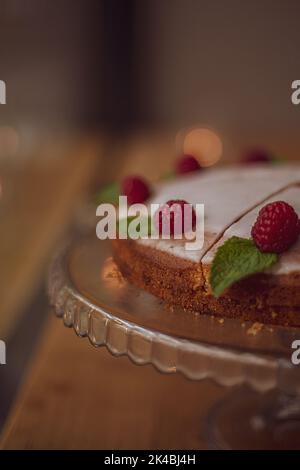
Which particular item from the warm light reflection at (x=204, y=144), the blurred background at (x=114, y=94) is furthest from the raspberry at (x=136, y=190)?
the warm light reflection at (x=204, y=144)

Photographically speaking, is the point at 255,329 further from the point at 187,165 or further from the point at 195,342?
the point at 187,165

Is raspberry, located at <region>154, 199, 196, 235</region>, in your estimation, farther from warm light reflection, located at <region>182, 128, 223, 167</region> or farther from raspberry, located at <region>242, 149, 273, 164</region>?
warm light reflection, located at <region>182, 128, 223, 167</region>

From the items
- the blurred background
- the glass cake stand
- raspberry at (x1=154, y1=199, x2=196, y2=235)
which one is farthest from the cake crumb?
the blurred background

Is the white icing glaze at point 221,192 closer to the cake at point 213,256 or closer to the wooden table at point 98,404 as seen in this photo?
the cake at point 213,256

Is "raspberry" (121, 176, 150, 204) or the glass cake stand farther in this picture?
"raspberry" (121, 176, 150, 204)

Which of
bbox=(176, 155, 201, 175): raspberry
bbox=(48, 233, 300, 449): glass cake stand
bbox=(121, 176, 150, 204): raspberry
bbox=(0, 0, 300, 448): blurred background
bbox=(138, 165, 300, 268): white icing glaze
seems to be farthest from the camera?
bbox=(0, 0, 300, 448): blurred background

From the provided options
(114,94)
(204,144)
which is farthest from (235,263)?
(114,94)

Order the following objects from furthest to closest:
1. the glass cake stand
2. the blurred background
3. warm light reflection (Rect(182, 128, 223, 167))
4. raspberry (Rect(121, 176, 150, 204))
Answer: warm light reflection (Rect(182, 128, 223, 167)) → the blurred background → raspberry (Rect(121, 176, 150, 204)) → the glass cake stand
